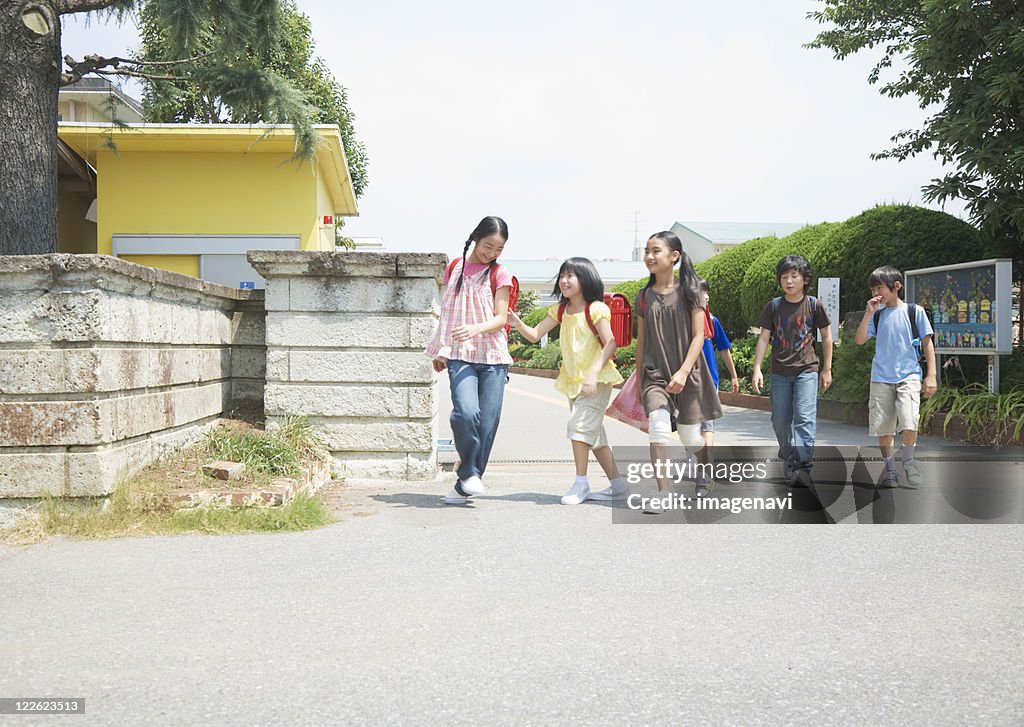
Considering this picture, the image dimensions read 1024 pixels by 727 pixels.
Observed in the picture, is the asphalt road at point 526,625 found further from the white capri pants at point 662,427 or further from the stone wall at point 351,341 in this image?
the stone wall at point 351,341

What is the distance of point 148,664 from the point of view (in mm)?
3273

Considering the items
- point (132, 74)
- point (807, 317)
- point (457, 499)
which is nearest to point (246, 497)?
point (457, 499)

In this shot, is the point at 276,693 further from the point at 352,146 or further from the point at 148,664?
the point at 352,146

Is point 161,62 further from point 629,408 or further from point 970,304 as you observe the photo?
point 970,304

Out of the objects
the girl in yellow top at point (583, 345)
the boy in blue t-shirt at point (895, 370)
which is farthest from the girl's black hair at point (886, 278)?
the girl in yellow top at point (583, 345)

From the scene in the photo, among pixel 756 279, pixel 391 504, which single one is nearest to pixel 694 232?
pixel 756 279

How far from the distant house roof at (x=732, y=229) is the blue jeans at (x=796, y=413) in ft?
246

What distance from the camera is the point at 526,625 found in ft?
12.2

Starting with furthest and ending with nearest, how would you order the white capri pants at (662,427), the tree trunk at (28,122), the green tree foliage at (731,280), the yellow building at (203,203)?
the green tree foliage at (731,280), the yellow building at (203,203), the tree trunk at (28,122), the white capri pants at (662,427)

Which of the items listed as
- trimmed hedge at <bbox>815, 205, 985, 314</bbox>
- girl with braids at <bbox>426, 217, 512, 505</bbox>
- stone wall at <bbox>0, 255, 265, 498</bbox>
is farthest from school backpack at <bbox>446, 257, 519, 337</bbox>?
trimmed hedge at <bbox>815, 205, 985, 314</bbox>

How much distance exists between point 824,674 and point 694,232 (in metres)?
82.1

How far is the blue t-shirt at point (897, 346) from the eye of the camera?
7.32m

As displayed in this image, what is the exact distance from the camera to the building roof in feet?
51.5

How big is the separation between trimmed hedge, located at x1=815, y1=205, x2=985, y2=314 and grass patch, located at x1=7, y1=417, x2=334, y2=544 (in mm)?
10685
